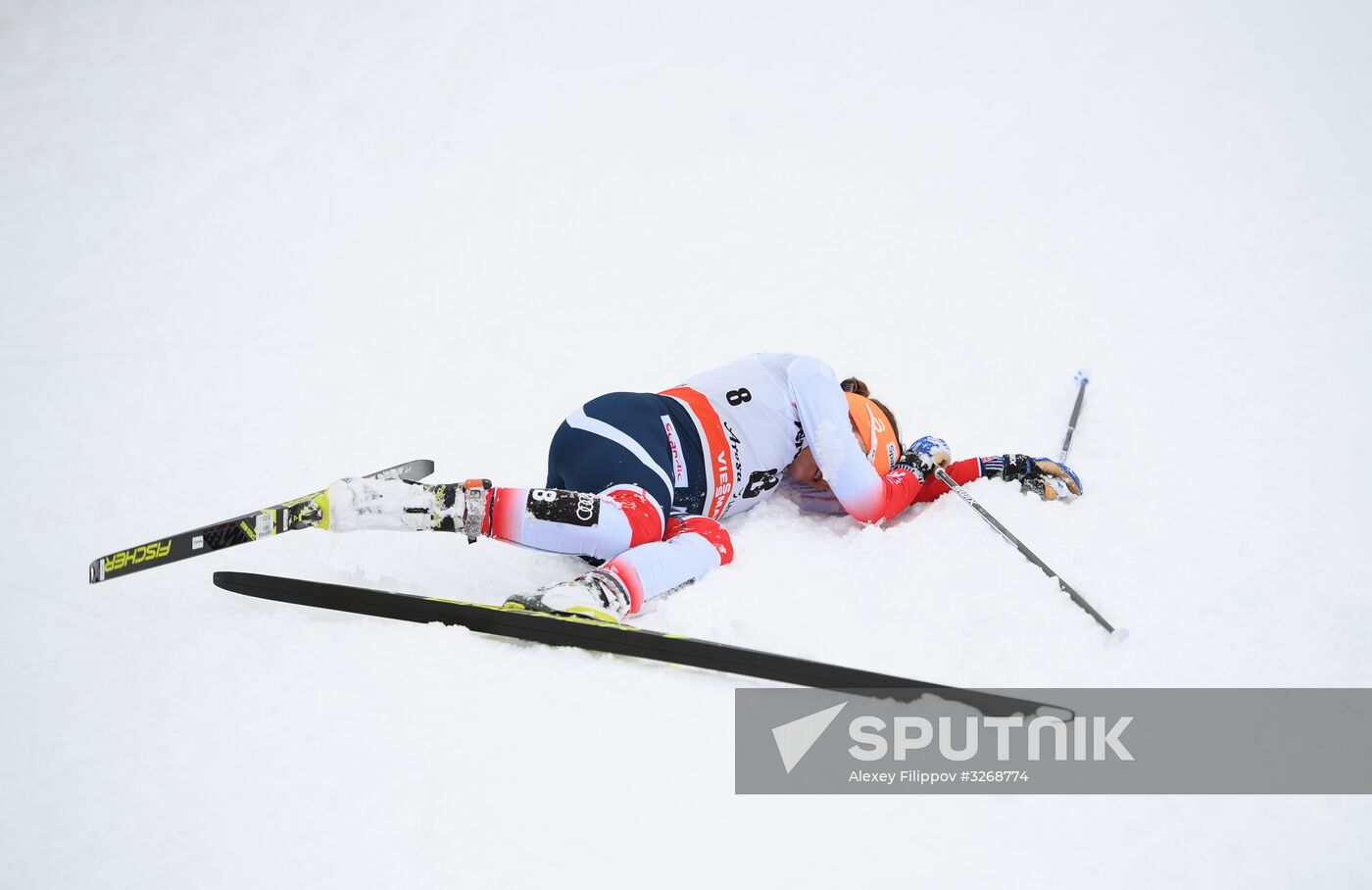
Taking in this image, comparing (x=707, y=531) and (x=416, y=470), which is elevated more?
(x=416, y=470)

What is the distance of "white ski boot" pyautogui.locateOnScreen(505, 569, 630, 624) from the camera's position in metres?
1.99

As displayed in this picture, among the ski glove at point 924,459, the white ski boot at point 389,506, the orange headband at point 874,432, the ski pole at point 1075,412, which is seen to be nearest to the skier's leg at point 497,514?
the white ski boot at point 389,506

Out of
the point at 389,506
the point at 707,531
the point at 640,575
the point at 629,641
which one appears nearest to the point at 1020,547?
the point at 707,531

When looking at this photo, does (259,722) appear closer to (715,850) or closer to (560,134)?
(715,850)

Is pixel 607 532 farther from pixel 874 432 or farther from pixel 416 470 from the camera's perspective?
pixel 874 432

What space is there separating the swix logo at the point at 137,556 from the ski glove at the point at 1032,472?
2.22 meters

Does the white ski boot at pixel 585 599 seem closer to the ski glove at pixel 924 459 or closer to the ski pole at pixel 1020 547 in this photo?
the ski pole at pixel 1020 547

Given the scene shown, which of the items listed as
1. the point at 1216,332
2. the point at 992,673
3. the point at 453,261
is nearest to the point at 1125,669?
the point at 992,673

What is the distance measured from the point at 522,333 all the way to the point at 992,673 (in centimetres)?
289

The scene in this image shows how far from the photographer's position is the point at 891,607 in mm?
2230

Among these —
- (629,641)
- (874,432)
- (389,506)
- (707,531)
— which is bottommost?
(629,641)

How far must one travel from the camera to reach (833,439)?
8.77ft

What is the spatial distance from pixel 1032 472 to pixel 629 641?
1591mm

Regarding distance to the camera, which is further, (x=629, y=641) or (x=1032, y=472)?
(x=1032, y=472)
